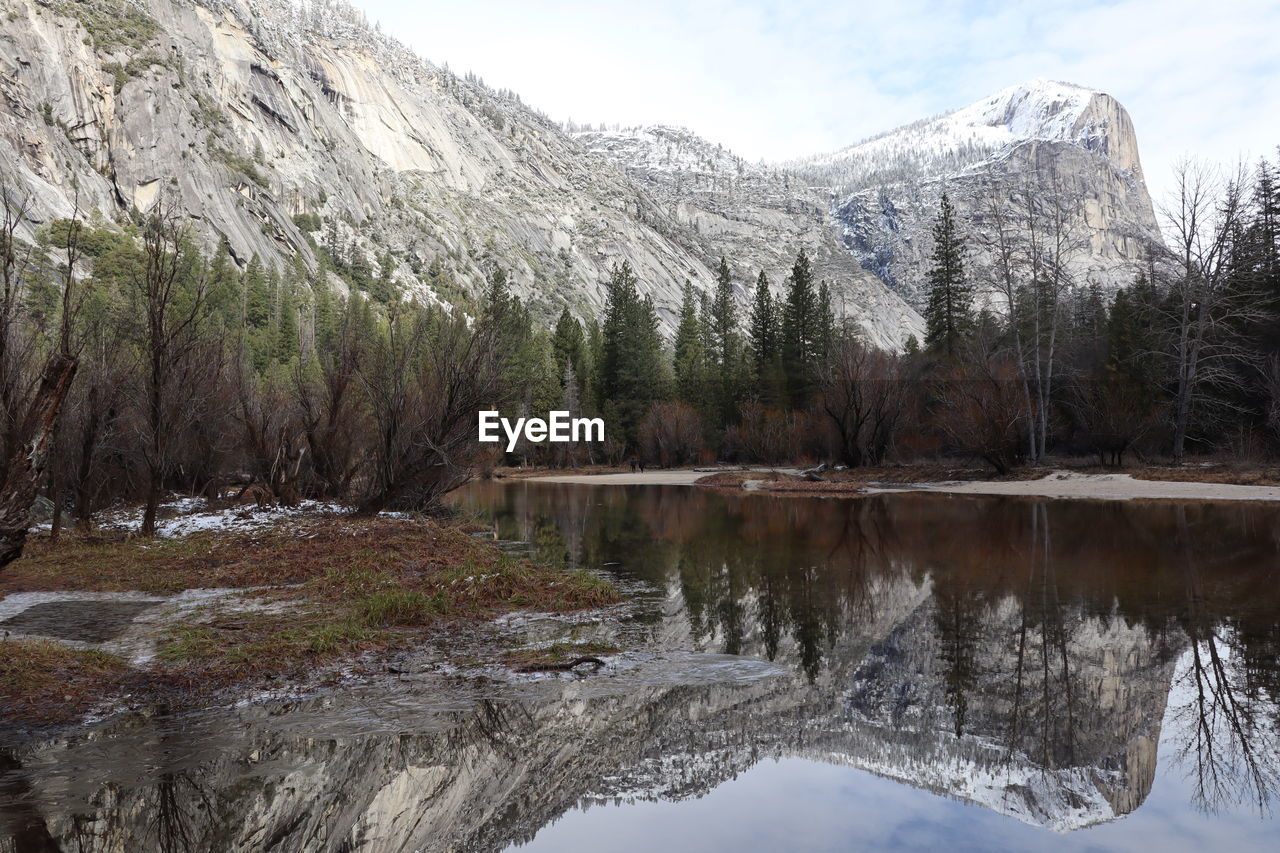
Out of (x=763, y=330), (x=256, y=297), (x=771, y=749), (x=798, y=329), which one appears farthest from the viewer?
(x=256, y=297)

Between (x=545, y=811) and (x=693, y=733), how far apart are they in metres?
1.47

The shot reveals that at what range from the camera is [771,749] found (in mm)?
5207

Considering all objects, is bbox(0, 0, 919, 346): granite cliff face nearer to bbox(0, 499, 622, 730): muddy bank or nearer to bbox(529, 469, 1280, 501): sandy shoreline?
bbox(0, 499, 622, 730): muddy bank

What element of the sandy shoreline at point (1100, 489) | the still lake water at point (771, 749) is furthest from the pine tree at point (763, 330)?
the still lake water at point (771, 749)

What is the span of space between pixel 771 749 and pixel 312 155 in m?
149

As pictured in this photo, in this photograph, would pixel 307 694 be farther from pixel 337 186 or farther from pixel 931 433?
pixel 337 186

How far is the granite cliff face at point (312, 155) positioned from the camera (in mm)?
97438

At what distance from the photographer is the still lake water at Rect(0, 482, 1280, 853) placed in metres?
4.07

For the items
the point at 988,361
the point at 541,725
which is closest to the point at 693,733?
the point at 541,725

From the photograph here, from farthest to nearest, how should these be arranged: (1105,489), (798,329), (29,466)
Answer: (798,329), (1105,489), (29,466)

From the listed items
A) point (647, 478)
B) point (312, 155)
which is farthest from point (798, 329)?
point (312, 155)

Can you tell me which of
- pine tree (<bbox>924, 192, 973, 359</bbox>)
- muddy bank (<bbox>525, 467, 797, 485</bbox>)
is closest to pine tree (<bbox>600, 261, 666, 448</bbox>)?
muddy bank (<bbox>525, 467, 797, 485</bbox>)

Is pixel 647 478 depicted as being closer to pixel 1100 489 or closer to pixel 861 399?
pixel 861 399

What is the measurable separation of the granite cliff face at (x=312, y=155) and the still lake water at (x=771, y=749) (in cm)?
9769
